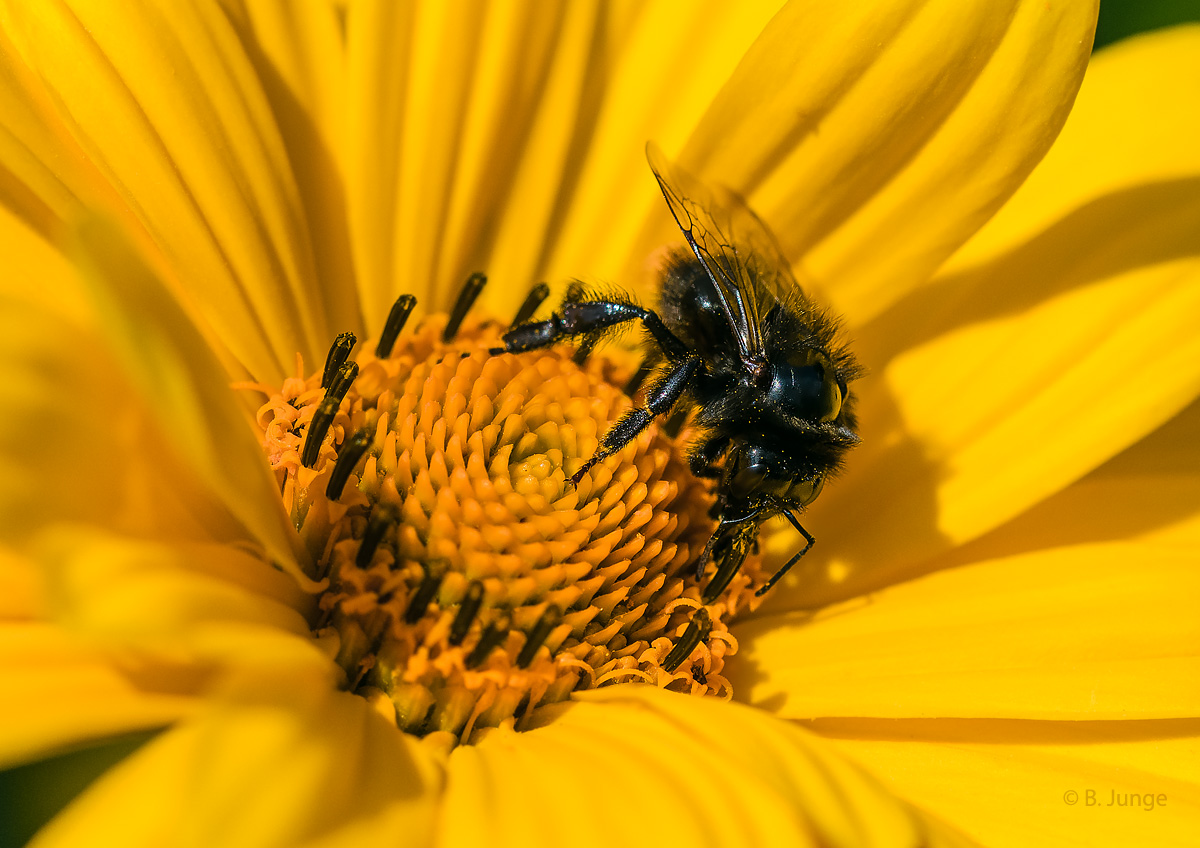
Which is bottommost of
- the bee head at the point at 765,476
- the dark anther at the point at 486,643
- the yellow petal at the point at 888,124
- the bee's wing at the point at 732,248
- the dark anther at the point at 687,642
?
the dark anther at the point at 486,643

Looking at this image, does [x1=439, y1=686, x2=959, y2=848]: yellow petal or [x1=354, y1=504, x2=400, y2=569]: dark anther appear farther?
[x1=354, y1=504, x2=400, y2=569]: dark anther

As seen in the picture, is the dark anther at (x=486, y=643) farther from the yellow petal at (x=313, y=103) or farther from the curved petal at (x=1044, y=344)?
the yellow petal at (x=313, y=103)

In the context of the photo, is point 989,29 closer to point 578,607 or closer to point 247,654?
point 578,607

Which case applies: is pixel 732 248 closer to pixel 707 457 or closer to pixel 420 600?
pixel 707 457

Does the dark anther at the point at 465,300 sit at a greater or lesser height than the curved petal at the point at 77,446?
greater

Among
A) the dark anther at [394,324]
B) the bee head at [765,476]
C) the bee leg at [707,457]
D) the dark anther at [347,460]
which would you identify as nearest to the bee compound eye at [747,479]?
the bee head at [765,476]

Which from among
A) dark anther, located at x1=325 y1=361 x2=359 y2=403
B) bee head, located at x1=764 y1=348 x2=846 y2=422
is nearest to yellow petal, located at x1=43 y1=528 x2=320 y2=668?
dark anther, located at x1=325 y1=361 x2=359 y2=403

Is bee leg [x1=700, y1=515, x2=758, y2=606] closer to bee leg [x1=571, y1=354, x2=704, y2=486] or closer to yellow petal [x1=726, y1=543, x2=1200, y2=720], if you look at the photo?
yellow petal [x1=726, y1=543, x2=1200, y2=720]
